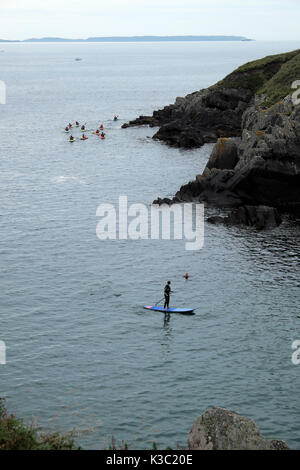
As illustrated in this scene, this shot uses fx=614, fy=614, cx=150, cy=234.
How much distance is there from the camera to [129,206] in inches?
3066

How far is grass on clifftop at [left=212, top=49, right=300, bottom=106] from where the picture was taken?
124 m

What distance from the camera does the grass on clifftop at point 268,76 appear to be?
4894 inches

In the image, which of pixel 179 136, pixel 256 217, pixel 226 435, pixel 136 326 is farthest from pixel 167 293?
pixel 179 136

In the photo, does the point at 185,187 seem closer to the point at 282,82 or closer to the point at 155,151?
the point at 155,151

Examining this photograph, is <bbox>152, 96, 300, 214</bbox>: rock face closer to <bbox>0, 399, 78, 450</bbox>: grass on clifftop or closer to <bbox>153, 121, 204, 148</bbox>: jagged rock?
<bbox>153, 121, 204, 148</bbox>: jagged rock

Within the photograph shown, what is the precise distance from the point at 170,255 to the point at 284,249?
1141 centimetres

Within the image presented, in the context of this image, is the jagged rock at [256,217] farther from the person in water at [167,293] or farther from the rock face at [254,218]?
the person in water at [167,293]

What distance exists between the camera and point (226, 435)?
2223cm

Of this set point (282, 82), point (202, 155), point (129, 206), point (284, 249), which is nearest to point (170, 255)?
point (284, 249)

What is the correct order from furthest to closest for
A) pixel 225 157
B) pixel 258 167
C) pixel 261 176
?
pixel 225 157
pixel 261 176
pixel 258 167

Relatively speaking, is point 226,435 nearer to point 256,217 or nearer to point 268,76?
point 256,217

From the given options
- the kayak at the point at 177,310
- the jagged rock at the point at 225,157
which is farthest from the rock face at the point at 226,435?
the jagged rock at the point at 225,157

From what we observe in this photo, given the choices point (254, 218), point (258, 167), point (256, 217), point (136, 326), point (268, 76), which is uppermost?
point (268, 76)

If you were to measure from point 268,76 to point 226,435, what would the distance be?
133315 millimetres
